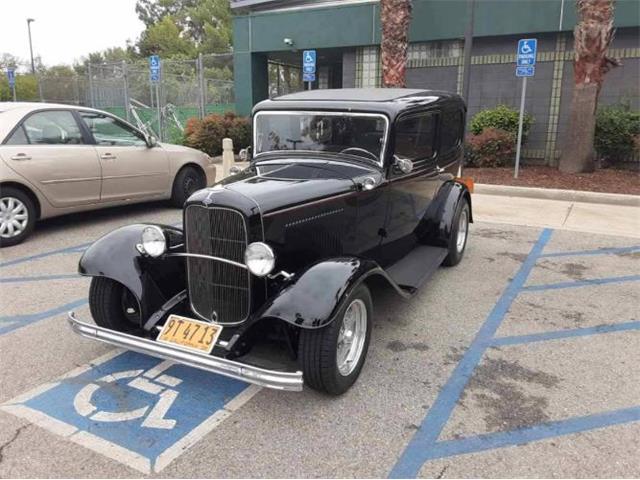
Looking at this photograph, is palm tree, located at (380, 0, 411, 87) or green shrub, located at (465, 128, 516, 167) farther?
green shrub, located at (465, 128, 516, 167)

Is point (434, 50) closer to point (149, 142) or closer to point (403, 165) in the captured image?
point (149, 142)

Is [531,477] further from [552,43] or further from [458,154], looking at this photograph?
[552,43]

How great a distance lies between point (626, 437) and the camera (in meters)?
2.92

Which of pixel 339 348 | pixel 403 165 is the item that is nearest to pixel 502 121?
pixel 403 165

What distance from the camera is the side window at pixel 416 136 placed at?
4.61 metres

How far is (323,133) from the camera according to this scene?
4.60 m

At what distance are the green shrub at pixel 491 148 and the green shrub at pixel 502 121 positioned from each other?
13.7 inches

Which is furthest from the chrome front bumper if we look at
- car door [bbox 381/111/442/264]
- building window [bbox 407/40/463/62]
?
building window [bbox 407/40/463/62]

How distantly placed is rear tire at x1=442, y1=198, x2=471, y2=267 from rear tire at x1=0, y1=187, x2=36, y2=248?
16.3ft

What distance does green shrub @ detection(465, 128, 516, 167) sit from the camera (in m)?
11.9

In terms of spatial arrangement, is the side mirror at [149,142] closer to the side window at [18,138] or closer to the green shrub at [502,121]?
the side window at [18,138]

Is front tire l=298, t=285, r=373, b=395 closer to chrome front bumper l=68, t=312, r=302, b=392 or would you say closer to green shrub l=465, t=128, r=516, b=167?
chrome front bumper l=68, t=312, r=302, b=392

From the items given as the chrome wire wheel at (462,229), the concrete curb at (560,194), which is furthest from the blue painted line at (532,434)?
the concrete curb at (560,194)

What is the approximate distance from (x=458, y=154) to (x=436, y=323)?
2.91 meters
